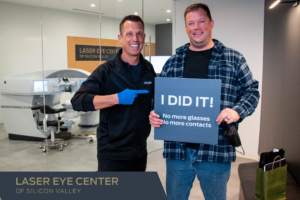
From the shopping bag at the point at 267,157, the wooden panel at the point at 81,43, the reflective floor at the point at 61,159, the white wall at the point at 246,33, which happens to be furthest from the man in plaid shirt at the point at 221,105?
the white wall at the point at 246,33

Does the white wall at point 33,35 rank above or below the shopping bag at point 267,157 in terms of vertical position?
above

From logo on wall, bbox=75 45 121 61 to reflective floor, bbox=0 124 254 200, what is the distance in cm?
96

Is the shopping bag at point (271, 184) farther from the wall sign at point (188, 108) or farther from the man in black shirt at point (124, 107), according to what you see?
the man in black shirt at point (124, 107)

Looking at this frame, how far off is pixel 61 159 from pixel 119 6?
2.19 metres

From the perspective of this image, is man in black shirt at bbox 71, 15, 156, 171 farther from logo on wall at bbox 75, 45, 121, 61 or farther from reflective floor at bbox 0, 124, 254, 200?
logo on wall at bbox 75, 45, 121, 61

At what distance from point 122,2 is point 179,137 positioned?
2.65m

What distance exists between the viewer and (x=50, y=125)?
299 centimetres

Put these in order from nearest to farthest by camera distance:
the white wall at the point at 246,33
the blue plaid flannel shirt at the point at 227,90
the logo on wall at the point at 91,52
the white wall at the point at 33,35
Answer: the blue plaid flannel shirt at the point at 227,90 < the white wall at the point at 33,35 < the logo on wall at the point at 91,52 < the white wall at the point at 246,33

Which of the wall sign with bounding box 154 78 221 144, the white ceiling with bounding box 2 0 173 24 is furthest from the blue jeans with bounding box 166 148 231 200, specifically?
the white ceiling with bounding box 2 0 173 24

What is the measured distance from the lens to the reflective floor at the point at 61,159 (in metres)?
2.61

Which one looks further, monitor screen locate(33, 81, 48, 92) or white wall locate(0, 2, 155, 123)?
monitor screen locate(33, 81, 48, 92)

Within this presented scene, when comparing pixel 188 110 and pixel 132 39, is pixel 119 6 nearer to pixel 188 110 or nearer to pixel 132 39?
pixel 132 39

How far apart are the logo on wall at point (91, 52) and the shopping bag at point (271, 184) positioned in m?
2.24

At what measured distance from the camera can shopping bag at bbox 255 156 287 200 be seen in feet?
6.02
